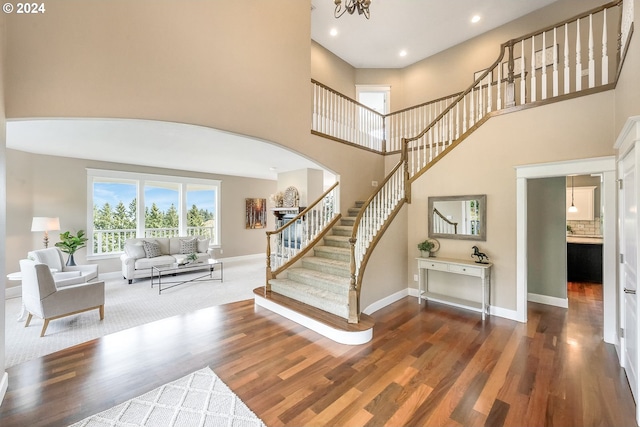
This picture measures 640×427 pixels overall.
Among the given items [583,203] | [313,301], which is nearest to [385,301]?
[313,301]

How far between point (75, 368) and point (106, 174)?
5316 mm

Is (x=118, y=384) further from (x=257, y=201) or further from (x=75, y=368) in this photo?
(x=257, y=201)

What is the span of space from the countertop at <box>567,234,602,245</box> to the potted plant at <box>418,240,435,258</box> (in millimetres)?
3785

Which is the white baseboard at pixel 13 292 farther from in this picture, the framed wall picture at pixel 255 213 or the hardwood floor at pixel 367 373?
the framed wall picture at pixel 255 213

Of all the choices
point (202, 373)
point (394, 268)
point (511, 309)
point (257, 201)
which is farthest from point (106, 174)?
point (511, 309)

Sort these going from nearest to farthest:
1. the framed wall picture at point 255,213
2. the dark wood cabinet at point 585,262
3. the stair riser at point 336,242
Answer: the stair riser at point 336,242
the dark wood cabinet at point 585,262
the framed wall picture at point 255,213

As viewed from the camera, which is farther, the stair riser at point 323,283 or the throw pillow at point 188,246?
the throw pillow at point 188,246

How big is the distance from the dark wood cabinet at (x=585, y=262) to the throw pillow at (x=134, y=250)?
9751 mm

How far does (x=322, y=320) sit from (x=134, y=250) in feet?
17.0

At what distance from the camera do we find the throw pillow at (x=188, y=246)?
684 cm

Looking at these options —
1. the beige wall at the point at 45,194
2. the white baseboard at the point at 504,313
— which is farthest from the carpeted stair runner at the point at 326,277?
the beige wall at the point at 45,194

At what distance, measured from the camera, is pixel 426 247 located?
4.41m

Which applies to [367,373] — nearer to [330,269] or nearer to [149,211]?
[330,269]

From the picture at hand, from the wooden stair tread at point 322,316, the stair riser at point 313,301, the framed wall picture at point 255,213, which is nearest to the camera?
the wooden stair tread at point 322,316
